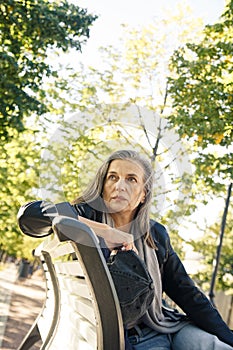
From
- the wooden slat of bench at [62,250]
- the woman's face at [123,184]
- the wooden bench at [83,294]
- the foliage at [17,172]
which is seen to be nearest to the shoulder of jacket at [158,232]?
the woman's face at [123,184]

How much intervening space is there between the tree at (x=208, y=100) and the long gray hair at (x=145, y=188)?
19.8 ft

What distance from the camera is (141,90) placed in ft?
29.6

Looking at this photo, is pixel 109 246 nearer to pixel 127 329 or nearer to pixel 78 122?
pixel 127 329

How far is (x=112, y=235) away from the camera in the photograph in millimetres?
1747

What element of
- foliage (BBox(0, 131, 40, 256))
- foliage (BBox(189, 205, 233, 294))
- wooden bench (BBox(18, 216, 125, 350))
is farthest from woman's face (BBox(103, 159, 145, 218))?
foliage (BBox(189, 205, 233, 294))

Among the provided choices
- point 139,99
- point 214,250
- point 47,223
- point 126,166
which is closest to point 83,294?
point 47,223

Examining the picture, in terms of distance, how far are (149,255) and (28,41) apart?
8.32 metres

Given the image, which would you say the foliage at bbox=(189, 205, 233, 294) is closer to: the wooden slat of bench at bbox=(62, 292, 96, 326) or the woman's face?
the woman's face

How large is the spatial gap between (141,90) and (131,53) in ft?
6.36

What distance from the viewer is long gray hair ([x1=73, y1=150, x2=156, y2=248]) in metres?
2.26

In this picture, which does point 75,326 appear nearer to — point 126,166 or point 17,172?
point 126,166

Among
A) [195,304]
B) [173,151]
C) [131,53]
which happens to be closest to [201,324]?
[195,304]

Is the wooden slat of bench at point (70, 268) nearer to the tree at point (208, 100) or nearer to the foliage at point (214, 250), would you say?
the tree at point (208, 100)

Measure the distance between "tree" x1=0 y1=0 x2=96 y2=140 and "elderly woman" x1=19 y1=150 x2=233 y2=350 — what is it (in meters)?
7.10
